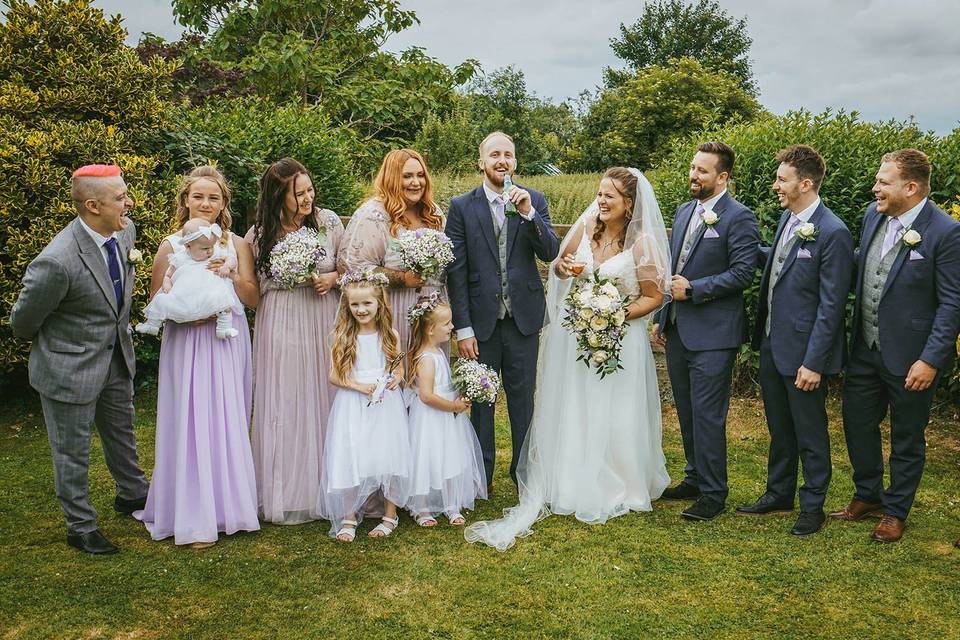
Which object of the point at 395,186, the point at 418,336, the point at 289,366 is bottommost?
the point at 289,366

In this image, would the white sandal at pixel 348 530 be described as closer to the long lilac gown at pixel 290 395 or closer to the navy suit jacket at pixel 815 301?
the long lilac gown at pixel 290 395

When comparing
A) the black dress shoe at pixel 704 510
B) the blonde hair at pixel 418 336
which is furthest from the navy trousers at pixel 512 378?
the black dress shoe at pixel 704 510

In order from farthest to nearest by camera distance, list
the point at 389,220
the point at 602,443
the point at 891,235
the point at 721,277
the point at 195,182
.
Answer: the point at 602,443 < the point at 389,220 < the point at 721,277 < the point at 195,182 < the point at 891,235

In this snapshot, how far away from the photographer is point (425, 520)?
507 cm

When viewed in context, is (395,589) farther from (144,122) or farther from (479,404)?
(144,122)

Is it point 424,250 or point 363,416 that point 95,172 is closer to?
point 424,250

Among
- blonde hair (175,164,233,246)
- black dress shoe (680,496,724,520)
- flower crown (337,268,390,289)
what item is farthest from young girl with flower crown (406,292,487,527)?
black dress shoe (680,496,724,520)

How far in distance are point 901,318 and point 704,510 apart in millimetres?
1727

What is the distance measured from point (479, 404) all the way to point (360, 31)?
1319cm

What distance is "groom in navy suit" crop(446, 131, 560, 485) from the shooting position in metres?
5.20

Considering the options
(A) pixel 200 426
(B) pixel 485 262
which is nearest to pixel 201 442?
(A) pixel 200 426

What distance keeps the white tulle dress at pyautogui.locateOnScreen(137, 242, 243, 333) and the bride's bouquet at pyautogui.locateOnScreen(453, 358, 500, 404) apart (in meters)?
1.52

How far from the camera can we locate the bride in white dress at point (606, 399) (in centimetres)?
516

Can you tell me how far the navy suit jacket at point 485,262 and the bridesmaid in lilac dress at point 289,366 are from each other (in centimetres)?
84
